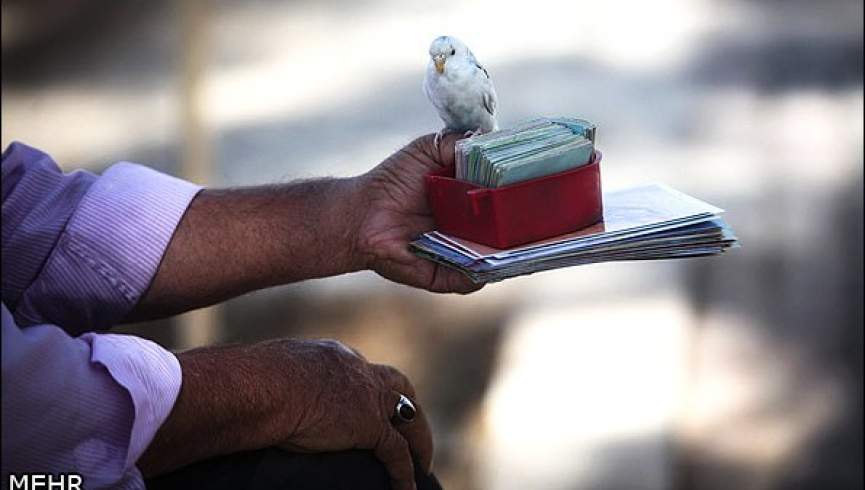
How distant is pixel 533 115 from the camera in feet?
7.00

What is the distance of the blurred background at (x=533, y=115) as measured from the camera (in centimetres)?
202

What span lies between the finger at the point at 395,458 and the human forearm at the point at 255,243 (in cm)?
24

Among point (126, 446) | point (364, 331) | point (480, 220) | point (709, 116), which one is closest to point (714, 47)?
point (709, 116)

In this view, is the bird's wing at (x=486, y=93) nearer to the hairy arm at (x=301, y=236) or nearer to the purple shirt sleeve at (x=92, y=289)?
the hairy arm at (x=301, y=236)

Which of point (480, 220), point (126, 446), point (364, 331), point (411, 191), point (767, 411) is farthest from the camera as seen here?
point (364, 331)

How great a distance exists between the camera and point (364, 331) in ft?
6.97

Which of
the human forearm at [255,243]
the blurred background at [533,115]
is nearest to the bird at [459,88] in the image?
the human forearm at [255,243]

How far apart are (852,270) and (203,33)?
1.30m

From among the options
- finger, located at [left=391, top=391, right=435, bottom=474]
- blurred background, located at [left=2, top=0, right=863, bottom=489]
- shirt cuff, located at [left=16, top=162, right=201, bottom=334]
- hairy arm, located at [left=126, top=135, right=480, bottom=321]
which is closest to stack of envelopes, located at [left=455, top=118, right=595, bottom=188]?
hairy arm, located at [left=126, top=135, right=480, bottom=321]

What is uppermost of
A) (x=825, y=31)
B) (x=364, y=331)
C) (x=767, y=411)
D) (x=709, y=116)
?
(x=825, y=31)

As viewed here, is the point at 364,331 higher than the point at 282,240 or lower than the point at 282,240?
lower

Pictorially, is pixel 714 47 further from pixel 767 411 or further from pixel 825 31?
pixel 767 411

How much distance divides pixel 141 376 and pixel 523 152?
0.39 meters

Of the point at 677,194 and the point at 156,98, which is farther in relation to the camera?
the point at 156,98
